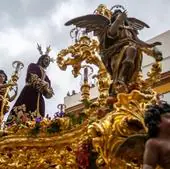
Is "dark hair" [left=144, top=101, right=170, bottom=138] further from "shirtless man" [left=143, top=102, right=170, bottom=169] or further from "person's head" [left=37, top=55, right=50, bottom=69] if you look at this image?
"person's head" [left=37, top=55, right=50, bottom=69]

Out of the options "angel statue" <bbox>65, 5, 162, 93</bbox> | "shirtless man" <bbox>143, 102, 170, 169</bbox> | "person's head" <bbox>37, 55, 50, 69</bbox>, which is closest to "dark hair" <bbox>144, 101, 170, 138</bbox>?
"shirtless man" <bbox>143, 102, 170, 169</bbox>

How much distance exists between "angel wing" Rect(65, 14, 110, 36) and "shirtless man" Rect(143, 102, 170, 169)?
143 inches

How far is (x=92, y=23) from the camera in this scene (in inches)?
272

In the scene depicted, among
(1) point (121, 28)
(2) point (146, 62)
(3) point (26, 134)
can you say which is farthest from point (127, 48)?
(2) point (146, 62)

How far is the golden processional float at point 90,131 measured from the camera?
5.02 metres

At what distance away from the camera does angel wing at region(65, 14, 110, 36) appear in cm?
681

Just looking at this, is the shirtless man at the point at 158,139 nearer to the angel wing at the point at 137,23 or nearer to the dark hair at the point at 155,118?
the dark hair at the point at 155,118

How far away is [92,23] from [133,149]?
2.67 meters

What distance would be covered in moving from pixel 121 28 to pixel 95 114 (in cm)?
138

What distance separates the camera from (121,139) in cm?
498

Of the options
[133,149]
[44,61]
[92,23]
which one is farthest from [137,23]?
[133,149]

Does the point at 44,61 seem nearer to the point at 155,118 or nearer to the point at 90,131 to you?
the point at 90,131

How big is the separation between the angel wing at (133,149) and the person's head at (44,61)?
4274 millimetres

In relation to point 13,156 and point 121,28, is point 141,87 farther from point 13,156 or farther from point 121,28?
point 13,156
